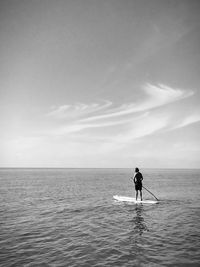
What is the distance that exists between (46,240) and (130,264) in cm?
536

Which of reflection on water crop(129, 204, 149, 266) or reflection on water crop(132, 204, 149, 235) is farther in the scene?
reflection on water crop(132, 204, 149, 235)

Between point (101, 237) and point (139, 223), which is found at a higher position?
point (139, 223)

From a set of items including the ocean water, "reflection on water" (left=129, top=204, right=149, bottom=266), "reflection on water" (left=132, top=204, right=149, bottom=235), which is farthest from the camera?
"reflection on water" (left=132, top=204, right=149, bottom=235)

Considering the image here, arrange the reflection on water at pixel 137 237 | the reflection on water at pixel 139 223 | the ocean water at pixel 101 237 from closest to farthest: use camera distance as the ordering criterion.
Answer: the ocean water at pixel 101 237 → the reflection on water at pixel 137 237 → the reflection on water at pixel 139 223

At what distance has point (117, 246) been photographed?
1162 cm

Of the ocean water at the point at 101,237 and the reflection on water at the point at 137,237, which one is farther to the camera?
the reflection on water at the point at 137,237

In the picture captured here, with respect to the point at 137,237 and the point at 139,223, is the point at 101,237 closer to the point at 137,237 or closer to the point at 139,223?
the point at 137,237

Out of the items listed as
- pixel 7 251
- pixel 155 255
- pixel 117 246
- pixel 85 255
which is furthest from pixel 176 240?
pixel 7 251

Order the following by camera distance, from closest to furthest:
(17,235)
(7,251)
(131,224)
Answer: (7,251) → (17,235) → (131,224)

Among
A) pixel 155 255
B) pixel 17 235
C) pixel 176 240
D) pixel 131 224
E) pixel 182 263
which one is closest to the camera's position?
pixel 182 263

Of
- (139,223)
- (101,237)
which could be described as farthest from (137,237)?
(139,223)

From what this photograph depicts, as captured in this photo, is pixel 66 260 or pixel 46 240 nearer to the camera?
pixel 66 260

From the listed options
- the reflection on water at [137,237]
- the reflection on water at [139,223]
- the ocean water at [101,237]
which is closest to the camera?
the ocean water at [101,237]

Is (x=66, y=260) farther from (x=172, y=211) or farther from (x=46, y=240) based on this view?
(x=172, y=211)
